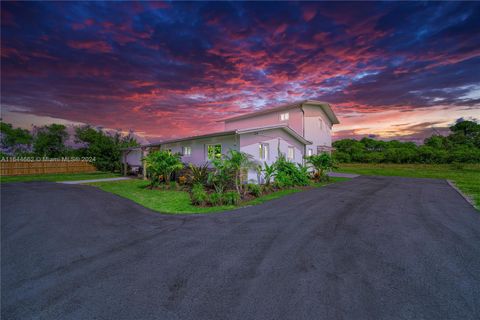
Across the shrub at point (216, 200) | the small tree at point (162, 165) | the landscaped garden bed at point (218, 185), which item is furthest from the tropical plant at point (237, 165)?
the small tree at point (162, 165)

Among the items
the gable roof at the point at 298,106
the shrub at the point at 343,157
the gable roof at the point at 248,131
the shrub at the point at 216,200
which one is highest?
the gable roof at the point at 298,106

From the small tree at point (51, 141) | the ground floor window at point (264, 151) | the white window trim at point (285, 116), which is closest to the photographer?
the ground floor window at point (264, 151)

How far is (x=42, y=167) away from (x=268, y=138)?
81.5 ft

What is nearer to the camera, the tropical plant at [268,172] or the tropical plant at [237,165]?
the tropical plant at [237,165]

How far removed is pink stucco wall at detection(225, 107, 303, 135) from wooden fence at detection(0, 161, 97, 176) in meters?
18.6

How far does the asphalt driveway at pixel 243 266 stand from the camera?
8.17 ft

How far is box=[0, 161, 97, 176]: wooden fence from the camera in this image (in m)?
19.8

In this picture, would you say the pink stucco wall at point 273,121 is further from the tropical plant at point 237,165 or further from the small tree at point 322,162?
the tropical plant at point 237,165

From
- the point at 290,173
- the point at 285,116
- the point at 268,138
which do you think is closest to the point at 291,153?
the point at 290,173

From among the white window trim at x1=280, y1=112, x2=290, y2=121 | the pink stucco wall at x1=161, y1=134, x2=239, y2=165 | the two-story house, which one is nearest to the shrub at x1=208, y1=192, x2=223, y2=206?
the two-story house

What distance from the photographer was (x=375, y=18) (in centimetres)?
987

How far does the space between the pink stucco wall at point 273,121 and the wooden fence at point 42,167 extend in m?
18.6

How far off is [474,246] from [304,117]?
1518 centimetres

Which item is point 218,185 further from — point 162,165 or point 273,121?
point 273,121
